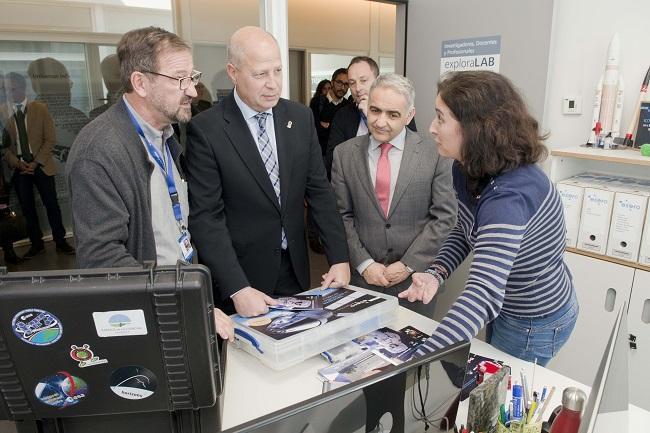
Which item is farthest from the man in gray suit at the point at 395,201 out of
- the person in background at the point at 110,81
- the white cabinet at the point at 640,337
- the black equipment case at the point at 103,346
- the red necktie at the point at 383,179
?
the person in background at the point at 110,81

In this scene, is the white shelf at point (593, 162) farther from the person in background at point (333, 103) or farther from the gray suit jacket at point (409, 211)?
the person in background at point (333, 103)

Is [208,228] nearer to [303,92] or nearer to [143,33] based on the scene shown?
[143,33]

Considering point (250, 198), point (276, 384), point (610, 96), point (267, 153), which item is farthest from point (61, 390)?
point (610, 96)

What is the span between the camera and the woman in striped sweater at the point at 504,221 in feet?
4.00

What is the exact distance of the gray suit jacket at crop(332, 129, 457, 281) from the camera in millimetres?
2113

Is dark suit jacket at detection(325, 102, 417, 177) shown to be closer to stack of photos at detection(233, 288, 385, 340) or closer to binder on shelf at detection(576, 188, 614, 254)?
binder on shelf at detection(576, 188, 614, 254)

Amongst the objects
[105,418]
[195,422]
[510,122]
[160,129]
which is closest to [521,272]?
[510,122]

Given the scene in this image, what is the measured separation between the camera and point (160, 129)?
1622 millimetres

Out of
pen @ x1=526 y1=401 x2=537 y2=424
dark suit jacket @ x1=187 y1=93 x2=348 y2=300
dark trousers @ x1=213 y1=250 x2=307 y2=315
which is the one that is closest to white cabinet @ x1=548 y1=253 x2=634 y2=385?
dark suit jacket @ x1=187 y1=93 x2=348 y2=300

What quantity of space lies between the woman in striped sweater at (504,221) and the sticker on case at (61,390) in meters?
0.77

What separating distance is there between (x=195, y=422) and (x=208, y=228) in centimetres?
A: 92

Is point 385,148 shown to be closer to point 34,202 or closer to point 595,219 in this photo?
point 595,219

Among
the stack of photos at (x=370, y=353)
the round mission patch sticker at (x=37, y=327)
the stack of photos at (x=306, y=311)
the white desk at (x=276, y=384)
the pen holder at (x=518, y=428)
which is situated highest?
the round mission patch sticker at (x=37, y=327)

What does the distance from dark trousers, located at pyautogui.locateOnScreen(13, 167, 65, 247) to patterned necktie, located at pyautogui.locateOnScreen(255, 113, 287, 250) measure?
185 cm
